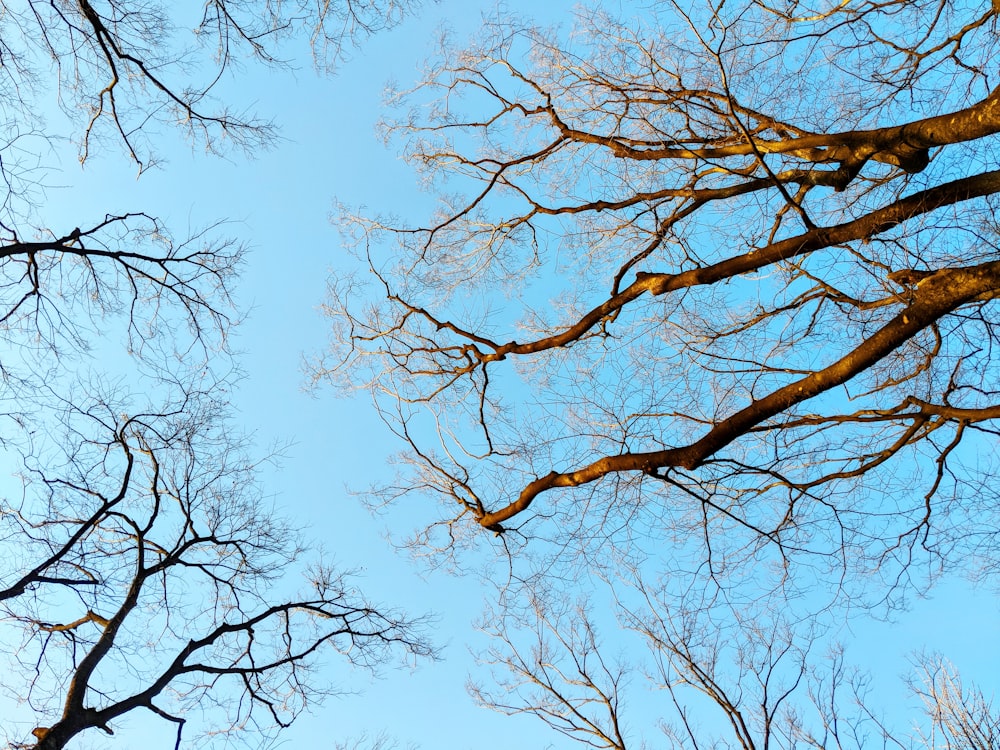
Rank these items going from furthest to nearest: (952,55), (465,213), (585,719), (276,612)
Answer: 1. (276,612)
2. (585,719)
3. (465,213)
4. (952,55)

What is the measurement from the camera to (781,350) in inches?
228

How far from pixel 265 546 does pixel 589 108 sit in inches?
246

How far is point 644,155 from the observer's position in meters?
6.08

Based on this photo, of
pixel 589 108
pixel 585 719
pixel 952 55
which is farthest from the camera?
pixel 585 719

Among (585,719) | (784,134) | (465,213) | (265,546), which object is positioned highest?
(465,213)

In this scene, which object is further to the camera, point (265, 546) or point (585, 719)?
point (265, 546)

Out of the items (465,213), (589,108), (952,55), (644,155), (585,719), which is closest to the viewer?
(952,55)

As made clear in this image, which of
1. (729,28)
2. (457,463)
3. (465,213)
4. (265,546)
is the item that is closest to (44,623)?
(265,546)

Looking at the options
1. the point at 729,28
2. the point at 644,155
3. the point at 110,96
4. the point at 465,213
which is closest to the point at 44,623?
the point at 110,96

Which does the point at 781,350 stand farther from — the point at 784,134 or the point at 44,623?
the point at 44,623

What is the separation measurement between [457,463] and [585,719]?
3.78 meters

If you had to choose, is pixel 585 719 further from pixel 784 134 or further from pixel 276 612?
pixel 784 134

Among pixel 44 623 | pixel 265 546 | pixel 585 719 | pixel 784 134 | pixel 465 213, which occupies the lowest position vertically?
pixel 585 719

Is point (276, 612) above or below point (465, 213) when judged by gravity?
below
